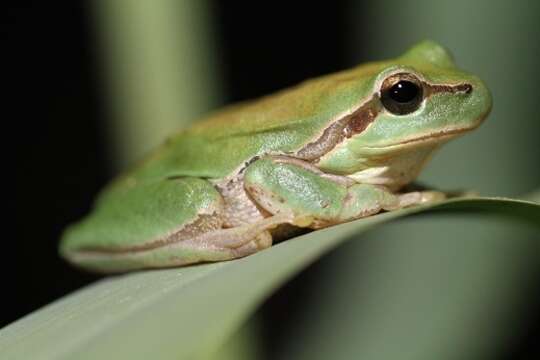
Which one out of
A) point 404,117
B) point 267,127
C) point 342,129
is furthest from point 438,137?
point 267,127

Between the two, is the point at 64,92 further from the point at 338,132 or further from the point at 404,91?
the point at 404,91

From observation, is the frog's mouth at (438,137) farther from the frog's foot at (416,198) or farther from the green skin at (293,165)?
the frog's foot at (416,198)

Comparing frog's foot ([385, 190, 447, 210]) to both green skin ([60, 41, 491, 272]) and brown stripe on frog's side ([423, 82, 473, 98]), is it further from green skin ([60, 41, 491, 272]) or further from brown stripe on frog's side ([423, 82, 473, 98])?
brown stripe on frog's side ([423, 82, 473, 98])

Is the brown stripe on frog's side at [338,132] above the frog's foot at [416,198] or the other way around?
above

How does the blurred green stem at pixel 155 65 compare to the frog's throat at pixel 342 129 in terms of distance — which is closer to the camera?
the frog's throat at pixel 342 129

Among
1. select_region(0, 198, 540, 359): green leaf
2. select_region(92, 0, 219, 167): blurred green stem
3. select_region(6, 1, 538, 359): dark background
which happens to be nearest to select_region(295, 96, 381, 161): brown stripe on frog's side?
select_region(92, 0, 219, 167): blurred green stem

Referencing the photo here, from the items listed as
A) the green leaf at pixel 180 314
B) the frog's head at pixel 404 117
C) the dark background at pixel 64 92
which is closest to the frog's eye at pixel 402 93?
the frog's head at pixel 404 117

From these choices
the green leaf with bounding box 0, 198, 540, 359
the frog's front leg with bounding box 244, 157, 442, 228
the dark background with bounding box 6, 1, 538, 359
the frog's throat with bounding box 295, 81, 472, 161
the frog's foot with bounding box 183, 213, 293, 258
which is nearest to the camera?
the green leaf with bounding box 0, 198, 540, 359

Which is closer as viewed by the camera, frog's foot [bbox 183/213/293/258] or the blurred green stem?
frog's foot [bbox 183/213/293/258]
